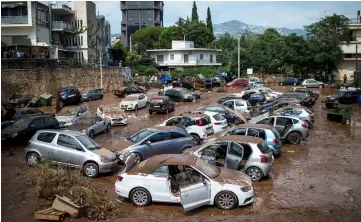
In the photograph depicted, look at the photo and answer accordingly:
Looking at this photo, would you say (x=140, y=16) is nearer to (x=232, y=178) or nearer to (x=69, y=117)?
(x=69, y=117)

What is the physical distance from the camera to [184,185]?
34.7 ft

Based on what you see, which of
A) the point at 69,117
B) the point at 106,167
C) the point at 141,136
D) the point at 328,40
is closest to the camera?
the point at 106,167

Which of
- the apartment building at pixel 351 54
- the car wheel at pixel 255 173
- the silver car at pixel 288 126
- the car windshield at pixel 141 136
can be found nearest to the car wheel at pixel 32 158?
the car windshield at pixel 141 136

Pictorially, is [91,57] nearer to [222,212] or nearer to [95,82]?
[95,82]

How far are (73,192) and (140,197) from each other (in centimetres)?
172

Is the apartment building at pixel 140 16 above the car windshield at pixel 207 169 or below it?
above

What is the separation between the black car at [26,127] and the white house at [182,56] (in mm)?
48051

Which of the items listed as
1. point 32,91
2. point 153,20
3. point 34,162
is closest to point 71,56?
point 32,91

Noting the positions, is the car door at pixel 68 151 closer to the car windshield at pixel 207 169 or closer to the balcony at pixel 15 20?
the car windshield at pixel 207 169

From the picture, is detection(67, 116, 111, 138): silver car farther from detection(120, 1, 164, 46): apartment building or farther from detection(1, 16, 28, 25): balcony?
detection(120, 1, 164, 46): apartment building

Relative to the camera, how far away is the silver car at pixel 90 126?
2180 cm

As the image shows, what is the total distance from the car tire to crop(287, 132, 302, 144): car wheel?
10.3 m

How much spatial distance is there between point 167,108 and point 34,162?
54.9ft

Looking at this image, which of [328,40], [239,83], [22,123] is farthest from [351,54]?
[22,123]
